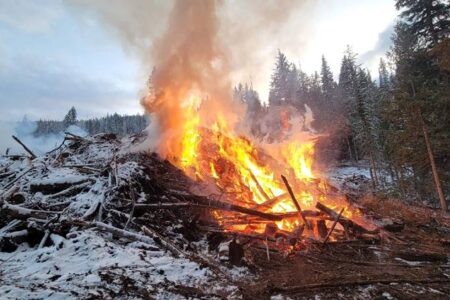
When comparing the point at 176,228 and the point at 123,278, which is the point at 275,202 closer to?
the point at 176,228

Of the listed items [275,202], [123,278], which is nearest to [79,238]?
[123,278]

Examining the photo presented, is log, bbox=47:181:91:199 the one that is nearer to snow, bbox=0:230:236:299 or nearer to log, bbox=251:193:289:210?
snow, bbox=0:230:236:299

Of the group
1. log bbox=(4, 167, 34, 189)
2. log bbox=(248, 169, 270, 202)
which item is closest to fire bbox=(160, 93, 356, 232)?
log bbox=(248, 169, 270, 202)

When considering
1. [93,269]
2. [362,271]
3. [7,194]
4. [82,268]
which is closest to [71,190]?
[7,194]

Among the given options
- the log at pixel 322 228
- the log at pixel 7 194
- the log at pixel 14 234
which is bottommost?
the log at pixel 322 228

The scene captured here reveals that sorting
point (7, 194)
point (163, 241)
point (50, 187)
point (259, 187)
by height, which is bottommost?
point (163, 241)

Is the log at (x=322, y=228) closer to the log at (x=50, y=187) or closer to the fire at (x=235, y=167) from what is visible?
the fire at (x=235, y=167)

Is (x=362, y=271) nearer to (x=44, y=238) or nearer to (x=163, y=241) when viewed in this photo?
(x=163, y=241)

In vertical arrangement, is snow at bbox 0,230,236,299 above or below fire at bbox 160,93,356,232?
below

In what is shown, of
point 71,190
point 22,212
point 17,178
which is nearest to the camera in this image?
point 22,212

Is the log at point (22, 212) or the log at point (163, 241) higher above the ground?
the log at point (22, 212)

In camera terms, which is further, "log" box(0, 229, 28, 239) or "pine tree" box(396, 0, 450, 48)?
"pine tree" box(396, 0, 450, 48)

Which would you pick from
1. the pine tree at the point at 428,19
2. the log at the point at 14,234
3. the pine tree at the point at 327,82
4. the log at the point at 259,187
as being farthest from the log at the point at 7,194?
the pine tree at the point at 327,82

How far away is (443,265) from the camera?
819 cm
